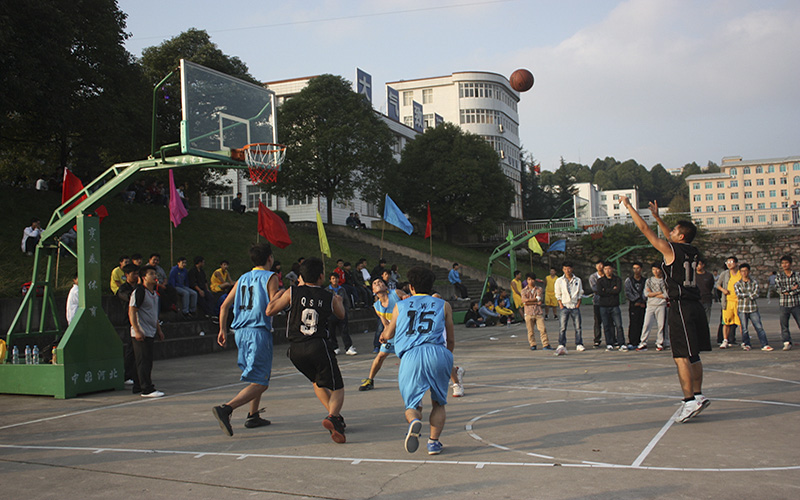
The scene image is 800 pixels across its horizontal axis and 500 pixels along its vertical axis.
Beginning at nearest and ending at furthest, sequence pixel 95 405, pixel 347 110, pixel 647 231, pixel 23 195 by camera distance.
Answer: pixel 647 231 → pixel 95 405 → pixel 23 195 → pixel 347 110

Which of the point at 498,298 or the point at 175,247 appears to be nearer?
the point at 175,247

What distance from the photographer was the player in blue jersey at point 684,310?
706 centimetres

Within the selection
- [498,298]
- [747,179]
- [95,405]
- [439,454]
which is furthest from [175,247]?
[747,179]

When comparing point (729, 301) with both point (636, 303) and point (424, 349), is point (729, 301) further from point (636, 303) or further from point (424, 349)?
point (424, 349)

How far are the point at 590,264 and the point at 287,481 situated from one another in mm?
46967

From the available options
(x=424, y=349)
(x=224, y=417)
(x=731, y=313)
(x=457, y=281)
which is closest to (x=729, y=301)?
(x=731, y=313)

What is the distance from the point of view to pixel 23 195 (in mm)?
21734

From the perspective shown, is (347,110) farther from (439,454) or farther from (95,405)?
(439,454)

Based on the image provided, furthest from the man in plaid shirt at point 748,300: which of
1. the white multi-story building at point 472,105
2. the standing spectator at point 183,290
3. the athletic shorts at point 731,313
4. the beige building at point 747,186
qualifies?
the beige building at point 747,186

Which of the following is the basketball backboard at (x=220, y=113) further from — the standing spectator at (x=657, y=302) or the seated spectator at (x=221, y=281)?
the standing spectator at (x=657, y=302)

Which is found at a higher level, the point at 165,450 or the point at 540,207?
the point at 540,207

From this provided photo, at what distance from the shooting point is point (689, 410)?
22.5 ft

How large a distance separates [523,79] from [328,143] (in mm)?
20637

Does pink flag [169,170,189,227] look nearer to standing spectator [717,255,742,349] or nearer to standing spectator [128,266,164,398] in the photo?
standing spectator [128,266,164,398]
